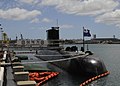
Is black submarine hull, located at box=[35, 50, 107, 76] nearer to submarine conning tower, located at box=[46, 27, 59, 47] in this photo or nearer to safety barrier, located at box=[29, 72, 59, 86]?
safety barrier, located at box=[29, 72, 59, 86]

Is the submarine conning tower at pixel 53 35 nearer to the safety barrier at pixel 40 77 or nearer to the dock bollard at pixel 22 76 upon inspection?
the safety barrier at pixel 40 77

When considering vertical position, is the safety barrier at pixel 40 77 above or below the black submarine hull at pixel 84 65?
below

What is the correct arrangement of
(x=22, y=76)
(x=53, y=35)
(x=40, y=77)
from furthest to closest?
(x=53, y=35) → (x=40, y=77) → (x=22, y=76)

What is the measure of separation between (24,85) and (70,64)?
25.5 metres

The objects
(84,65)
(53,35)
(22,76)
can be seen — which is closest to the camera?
(22,76)

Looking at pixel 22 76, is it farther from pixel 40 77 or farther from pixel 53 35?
pixel 53 35

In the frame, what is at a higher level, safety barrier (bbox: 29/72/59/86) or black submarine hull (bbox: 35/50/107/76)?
black submarine hull (bbox: 35/50/107/76)

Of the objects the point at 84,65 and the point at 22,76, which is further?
the point at 84,65

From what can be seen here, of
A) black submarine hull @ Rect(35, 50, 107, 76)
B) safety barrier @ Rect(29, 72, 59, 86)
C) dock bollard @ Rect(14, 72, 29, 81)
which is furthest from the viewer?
black submarine hull @ Rect(35, 50, 107, 76)

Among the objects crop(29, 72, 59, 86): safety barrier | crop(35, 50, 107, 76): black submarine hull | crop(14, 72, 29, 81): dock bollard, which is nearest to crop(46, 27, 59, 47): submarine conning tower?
crop(35, 50, 107, 76): black submarine hull

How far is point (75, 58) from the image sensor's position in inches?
1494

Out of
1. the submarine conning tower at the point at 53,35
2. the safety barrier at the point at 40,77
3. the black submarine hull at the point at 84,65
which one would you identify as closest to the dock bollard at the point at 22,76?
the safety barrier at the point at 40,77

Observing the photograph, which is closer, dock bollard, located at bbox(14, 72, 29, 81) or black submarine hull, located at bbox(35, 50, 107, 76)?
dock bollard, located at bbox(14, 72, 29, 81)

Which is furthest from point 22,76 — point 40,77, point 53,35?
point 53,35
